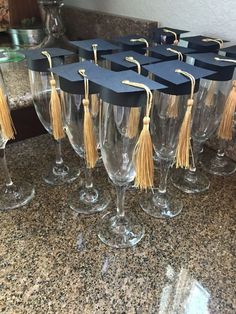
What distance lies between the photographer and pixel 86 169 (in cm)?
61

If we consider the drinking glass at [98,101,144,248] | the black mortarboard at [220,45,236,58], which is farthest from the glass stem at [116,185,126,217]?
the black mortarboard at [220,45,236,58]

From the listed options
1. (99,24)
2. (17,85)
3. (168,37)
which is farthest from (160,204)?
(99,24)

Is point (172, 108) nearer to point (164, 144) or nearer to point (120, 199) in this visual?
point (164, 144)

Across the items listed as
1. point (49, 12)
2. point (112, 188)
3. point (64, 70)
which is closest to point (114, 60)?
point (64, 70)

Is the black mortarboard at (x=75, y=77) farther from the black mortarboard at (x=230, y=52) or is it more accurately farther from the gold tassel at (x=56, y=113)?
the black mortarboard at (x=230, y=52)

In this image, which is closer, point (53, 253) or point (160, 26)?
point (53, 253)

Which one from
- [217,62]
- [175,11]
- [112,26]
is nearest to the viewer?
[217,62]

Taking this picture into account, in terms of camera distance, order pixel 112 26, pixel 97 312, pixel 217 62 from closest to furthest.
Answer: pixel 97 312 < pixel 217 62 < pixel 112 26

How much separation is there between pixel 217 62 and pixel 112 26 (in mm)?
534

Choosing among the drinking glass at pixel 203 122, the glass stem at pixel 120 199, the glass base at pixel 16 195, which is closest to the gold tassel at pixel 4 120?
the glass base at pixel 16 195

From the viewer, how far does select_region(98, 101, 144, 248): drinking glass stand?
43cm

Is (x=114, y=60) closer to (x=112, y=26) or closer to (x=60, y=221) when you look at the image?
(x=60, y=221)

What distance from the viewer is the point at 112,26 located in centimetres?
96

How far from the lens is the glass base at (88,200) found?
584 millimetres
